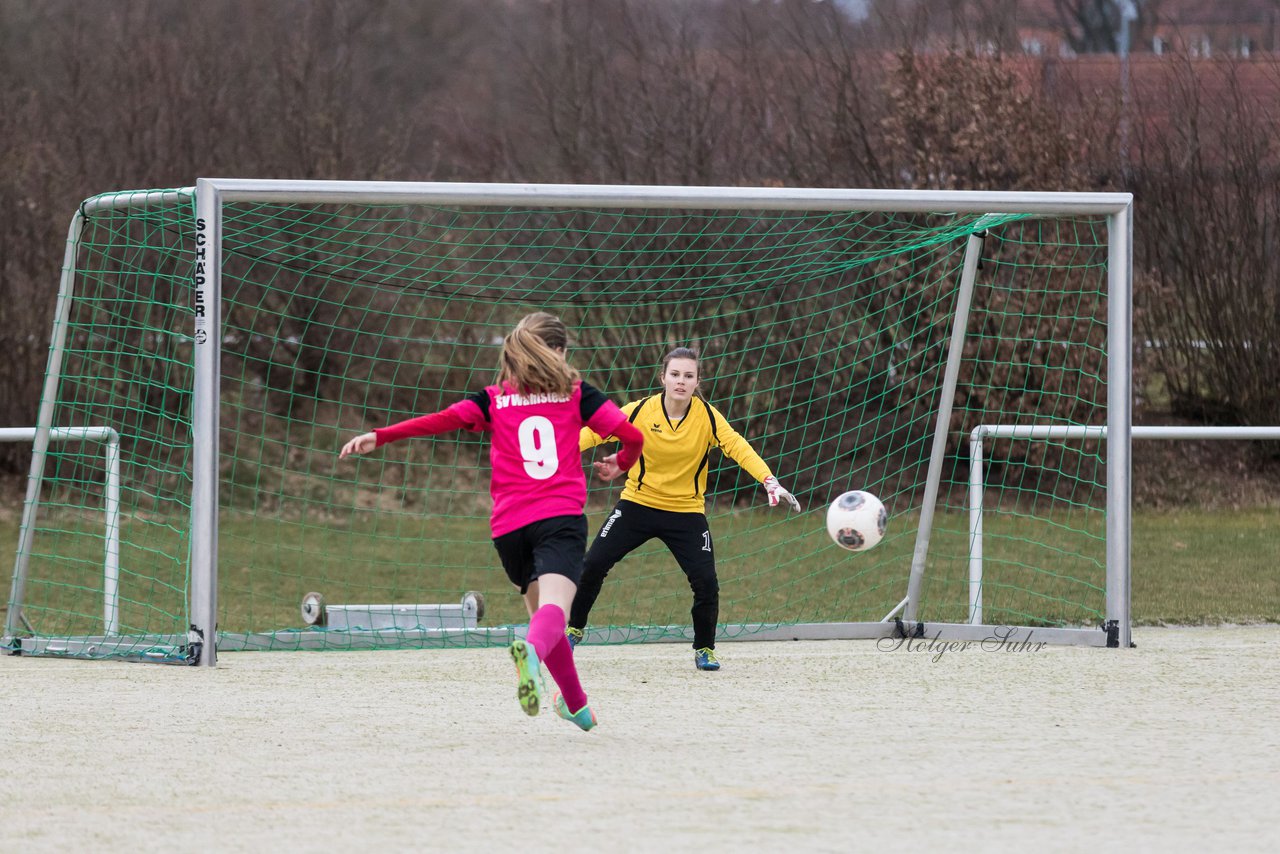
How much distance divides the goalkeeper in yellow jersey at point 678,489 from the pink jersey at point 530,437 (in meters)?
1.61

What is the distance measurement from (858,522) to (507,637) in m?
1.97

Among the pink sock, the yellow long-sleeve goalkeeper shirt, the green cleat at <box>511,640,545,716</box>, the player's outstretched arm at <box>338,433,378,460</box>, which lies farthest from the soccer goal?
the green cleat at <box>511,640,545,716</box>

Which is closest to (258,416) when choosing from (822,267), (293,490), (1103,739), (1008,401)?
(293,490)

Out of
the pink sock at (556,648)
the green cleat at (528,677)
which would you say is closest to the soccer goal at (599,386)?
the pink sock at (556,648)

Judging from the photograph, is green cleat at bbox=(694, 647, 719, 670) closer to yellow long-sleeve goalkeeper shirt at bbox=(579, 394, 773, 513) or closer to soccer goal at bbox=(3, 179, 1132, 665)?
yellow long-sleeve goalkeeper shirt at bbox=(579, 394, 773, 513)

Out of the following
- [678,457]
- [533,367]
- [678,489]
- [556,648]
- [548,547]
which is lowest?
[556,648]

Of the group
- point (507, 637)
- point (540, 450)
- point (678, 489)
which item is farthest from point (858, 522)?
point (540, 450)

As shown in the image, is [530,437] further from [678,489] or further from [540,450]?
[678,489]

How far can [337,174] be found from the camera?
52.6 ft

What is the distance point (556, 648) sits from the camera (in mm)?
5105

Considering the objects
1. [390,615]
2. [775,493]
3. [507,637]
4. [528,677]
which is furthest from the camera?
[390,615]

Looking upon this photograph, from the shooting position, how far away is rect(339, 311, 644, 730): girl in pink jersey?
5.23 metres

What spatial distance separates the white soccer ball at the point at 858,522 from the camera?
716 centimetres

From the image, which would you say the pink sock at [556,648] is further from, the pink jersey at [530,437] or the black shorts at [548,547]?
the pink jersey at [530,437]
